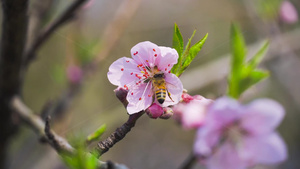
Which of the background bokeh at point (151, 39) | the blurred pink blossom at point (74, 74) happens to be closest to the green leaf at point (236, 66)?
the background bokeh at point (151, 39)

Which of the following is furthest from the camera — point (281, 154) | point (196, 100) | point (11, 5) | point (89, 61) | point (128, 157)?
point (128, 157)

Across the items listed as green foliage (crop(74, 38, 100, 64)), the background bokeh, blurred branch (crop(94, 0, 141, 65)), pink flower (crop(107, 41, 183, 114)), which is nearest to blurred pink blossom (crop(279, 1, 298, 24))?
the background bokeh

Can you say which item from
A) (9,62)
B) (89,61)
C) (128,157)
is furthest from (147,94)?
(128,157)

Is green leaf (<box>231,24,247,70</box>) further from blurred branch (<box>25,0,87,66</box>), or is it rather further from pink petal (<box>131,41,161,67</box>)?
blurred branch (<box>25,0,87,66</box>)

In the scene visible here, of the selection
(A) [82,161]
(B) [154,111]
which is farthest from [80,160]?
(B) [154,111]

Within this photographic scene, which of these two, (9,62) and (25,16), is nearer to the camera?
(25,16)

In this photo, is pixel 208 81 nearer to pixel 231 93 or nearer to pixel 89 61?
pixel 89 61
